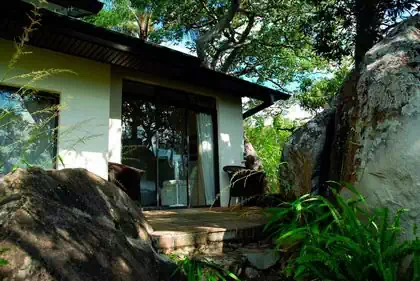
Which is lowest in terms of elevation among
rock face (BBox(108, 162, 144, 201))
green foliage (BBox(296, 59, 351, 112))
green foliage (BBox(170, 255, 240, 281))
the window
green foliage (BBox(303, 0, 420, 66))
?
green foliage (BBox(170, 255, 240, 281))

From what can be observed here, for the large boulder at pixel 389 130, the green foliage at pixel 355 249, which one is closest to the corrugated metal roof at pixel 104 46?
the large boulder at pixel 389 130

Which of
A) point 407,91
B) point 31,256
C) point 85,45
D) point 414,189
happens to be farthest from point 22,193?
point 85,45

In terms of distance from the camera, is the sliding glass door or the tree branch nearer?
the sliding glass door

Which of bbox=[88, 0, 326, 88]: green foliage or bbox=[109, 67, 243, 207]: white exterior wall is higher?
bbox=[88, 0, 326, 88]: green foliage

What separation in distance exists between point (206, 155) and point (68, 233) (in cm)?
599

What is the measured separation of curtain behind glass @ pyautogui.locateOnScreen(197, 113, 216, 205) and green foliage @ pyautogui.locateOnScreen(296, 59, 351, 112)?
5.82 meters

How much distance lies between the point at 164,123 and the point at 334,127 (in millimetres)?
4275

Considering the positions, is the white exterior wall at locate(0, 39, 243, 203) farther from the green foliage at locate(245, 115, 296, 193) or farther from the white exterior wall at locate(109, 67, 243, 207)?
the green foliage at locate(245, 115, 296, 193)

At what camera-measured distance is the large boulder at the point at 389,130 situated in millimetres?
2541

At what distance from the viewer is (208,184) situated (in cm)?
784

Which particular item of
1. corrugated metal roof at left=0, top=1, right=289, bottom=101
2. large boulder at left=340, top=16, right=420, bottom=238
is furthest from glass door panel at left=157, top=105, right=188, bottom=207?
large boulder at left=340, top=16, right=420, bottom=238

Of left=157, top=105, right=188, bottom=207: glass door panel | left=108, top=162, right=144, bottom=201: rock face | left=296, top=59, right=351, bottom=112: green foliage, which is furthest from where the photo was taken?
left=296, top=59, right=351, bottom=112: green foliage

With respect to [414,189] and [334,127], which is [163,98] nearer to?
[334,127]

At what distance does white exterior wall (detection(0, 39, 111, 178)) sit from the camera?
5512 millimetres
